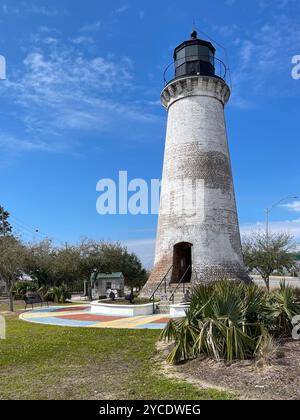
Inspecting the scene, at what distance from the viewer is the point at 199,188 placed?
21922 millimetres

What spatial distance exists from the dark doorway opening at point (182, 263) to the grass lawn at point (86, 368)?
10.5m

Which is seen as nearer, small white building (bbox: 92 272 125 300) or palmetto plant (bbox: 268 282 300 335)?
palmetto plant (bbox: 268 282 300 335)

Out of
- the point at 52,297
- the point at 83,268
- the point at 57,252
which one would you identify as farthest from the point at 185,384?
the point at 57,252

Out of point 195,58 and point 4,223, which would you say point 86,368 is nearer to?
point 195,58

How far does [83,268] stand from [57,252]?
3.24 m

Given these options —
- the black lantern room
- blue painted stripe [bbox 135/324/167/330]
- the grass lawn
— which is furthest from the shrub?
the black lantern room

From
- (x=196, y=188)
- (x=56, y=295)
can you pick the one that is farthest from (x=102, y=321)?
(x=56, y=295)

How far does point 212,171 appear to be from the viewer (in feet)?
72.8

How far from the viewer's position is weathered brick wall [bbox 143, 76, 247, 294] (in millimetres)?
21438

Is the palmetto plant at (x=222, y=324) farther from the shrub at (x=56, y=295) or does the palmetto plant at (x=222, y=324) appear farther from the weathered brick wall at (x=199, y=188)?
the shrub at (x=56, y=295)

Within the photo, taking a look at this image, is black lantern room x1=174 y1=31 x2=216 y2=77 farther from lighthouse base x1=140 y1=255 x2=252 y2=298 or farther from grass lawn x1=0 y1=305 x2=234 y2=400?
grass lawn x1=0 y1=305 x2=234 y2=400

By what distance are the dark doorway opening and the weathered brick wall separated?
24.3 inches

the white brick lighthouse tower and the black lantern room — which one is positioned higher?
the black lantern room
